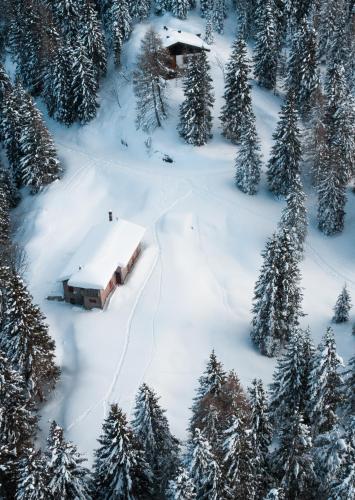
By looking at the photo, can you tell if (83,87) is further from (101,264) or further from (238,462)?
(238,462)

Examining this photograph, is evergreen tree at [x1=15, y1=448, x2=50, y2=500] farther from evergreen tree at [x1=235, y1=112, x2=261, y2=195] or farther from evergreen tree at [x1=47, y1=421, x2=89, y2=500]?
evergreen tree at [x1=235, y1=112, x2=261, y2=195]

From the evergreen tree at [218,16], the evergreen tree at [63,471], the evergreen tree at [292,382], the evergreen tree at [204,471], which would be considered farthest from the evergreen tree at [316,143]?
the evergreen tree at [63,471]

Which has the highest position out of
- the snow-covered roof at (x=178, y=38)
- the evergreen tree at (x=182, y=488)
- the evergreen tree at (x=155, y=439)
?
the snow-covered roof at (x=178, y=38)

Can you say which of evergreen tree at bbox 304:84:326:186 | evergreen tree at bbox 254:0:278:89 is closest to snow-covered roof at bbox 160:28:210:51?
evergreen tree at bbox 254:0:278:89

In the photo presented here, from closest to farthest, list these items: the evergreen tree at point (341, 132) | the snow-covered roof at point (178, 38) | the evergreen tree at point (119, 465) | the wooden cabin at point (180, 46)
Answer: the evergreen tree at point (119, 465)
the evergreen tree at point (341, 132)
the snow-covered roof at point (178, 38)
the wooden cabin at point (180, 46)

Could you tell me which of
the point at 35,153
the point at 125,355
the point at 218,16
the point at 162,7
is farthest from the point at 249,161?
the point at 162,7

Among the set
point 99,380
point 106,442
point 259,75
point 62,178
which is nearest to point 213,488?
point 106,442

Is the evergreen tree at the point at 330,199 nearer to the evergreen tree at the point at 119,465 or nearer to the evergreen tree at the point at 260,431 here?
the evergreen tree at the point at 260,431

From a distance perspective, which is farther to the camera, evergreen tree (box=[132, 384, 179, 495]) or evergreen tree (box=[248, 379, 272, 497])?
evergreen tree (box=[248, 379, 272, 497])
